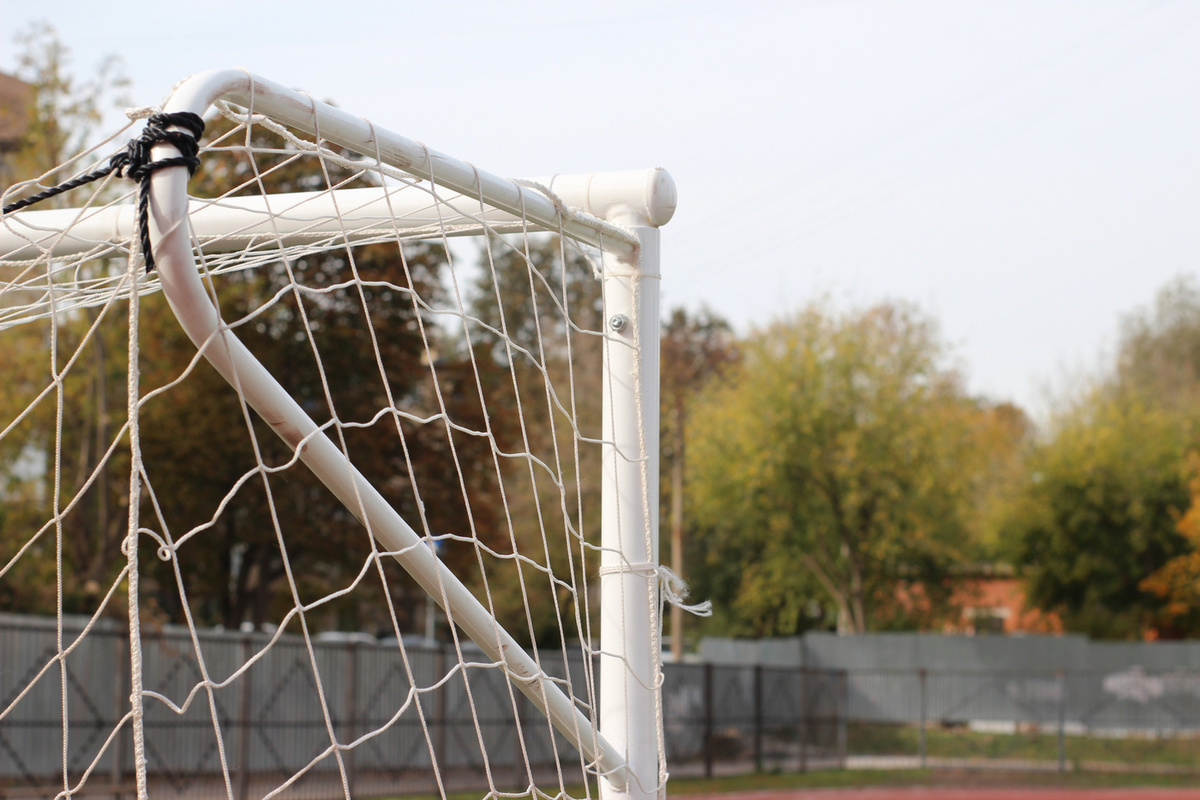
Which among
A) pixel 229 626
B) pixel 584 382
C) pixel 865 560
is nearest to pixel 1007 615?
pixel 865 560

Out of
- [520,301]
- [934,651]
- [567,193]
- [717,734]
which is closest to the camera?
[567,193]

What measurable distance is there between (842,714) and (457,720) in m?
9.72

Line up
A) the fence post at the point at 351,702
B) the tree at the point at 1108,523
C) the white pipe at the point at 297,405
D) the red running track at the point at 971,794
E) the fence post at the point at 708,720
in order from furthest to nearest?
the tree at the point at 1108,523 < the fence post at the point at 708,720 < the red running track at the point at 971,794 < the fence post at the point at 351,702 < the white pipe at the point at 297,405

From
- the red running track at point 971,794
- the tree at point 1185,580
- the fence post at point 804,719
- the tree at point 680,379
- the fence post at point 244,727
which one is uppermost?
the tree at point 680,379

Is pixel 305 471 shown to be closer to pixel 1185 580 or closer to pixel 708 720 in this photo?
pixel 708 720

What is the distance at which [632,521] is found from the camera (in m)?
2.75

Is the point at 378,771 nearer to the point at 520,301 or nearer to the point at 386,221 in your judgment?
the point at 386,221

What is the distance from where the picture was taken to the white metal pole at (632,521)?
2.70 meters

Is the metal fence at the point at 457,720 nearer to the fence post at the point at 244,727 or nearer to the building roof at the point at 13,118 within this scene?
the fence post at the point at 244,727

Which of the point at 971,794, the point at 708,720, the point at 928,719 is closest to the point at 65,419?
the point at 708,720

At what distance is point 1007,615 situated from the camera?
42312 mm

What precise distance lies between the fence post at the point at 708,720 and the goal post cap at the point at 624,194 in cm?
1613

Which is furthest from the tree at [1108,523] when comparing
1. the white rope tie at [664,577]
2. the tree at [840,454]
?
the white rope tie at [664,577]

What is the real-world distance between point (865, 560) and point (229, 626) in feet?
54.5
